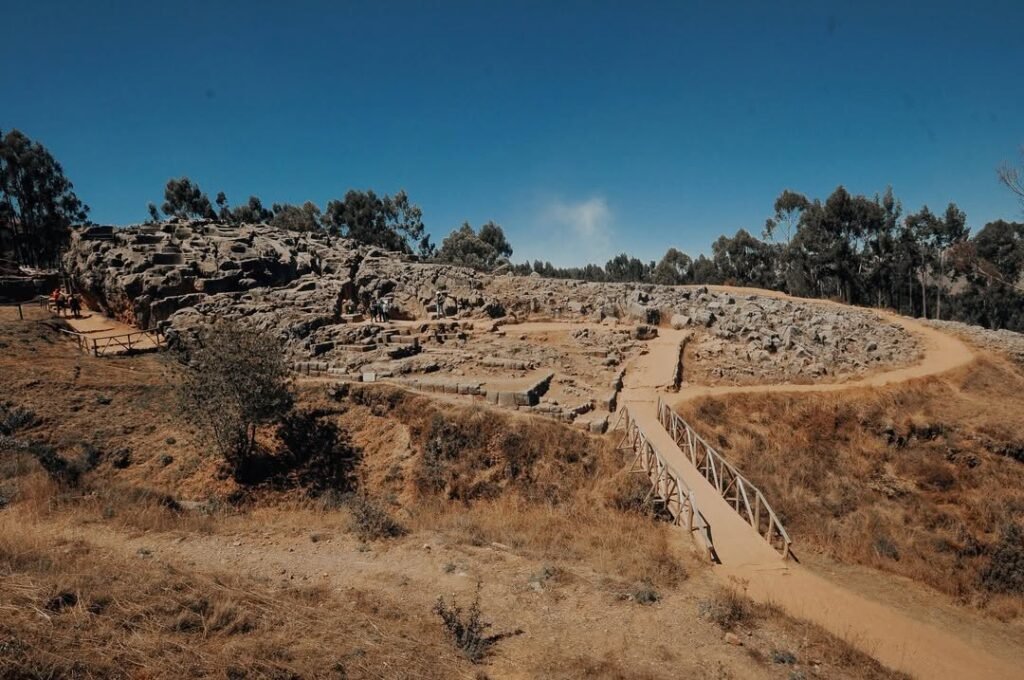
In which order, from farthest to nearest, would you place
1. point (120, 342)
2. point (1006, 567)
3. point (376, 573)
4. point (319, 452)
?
point (120, 342)
point (319, 452)
point (1006, 567)
point (376, 573)

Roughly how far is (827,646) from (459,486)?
10.3 meters

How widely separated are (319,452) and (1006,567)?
64.6 ft

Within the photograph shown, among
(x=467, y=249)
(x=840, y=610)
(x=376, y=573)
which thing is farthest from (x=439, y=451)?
(x=467, y=249)

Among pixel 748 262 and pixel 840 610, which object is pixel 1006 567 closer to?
pixel 840 610

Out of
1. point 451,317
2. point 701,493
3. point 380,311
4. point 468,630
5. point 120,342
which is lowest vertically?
point 468,630

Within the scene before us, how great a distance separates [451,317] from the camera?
113 feet

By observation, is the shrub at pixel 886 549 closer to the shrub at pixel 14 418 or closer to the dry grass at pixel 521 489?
the dry grass at pixel 521 489

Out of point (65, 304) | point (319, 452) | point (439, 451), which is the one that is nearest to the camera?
point (439, 451)

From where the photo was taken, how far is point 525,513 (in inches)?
523

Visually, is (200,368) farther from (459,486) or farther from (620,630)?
(620,630)

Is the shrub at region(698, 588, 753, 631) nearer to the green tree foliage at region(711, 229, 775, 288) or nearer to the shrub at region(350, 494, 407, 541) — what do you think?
the shrub at region(350, 494, 407, 541)

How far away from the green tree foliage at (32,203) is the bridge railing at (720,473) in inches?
2184

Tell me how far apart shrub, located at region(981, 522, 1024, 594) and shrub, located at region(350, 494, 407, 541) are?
546 inches

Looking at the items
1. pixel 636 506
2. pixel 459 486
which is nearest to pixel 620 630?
pixel 636 506
